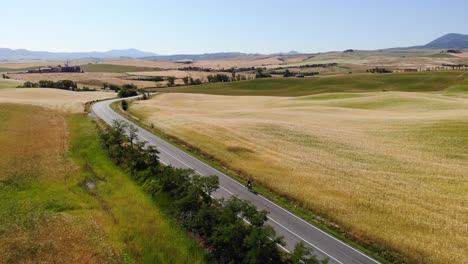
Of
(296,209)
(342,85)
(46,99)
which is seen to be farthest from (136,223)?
(342,85)

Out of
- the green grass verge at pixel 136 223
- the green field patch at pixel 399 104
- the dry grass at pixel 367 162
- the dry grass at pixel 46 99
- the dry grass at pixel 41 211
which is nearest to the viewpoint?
the dry grass at pixel 41 211

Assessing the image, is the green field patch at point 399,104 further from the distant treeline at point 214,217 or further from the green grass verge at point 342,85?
the distant treeline at point 214,217

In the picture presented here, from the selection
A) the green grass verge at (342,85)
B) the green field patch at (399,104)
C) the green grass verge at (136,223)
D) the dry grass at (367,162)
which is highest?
the green grass verge at (342,85)

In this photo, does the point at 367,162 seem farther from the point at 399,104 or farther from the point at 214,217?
the point at 399,104

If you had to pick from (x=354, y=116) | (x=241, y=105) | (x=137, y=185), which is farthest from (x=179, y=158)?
(x=241, y=105)

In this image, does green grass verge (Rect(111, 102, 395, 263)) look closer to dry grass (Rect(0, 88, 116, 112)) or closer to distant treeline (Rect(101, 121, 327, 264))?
distant treeline (Rect(101, 121, 327, 264))

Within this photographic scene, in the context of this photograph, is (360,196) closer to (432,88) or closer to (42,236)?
(42,236)

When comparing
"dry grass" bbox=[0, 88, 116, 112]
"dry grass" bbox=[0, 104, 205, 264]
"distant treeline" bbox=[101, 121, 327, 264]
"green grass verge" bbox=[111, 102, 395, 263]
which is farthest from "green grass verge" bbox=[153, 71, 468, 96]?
"distant treeline" bbox=[101, 121, 327, 264]

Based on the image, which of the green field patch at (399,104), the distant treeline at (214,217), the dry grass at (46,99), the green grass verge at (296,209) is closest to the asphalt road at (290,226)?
the green grass verge at (296,209)
